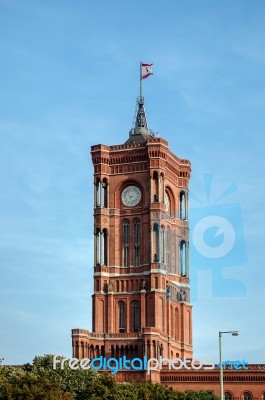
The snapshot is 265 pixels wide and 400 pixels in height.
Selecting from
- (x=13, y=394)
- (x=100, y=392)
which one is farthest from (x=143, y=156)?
(x=13, y=394)

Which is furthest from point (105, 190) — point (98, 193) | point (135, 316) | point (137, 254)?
point (135, 316)

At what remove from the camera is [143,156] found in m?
145

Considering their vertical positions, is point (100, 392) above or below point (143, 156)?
below

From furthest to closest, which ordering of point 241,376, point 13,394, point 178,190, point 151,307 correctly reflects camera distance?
point 178,190 < point 151,307 < point 241,376 < point 13,394

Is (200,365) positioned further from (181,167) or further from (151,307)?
(181,167)

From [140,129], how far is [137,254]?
64.7 feet

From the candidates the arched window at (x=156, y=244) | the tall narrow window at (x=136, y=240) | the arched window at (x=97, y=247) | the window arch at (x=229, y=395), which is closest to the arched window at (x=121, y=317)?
the tall narrow window at (x=136, y=240)

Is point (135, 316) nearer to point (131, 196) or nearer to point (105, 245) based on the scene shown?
point (105, 245)

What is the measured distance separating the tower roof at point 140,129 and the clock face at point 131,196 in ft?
23.5

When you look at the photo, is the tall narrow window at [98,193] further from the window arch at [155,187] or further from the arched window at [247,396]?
the arched window at [247,396]

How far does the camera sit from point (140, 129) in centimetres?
15262

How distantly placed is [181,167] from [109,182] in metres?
11.7

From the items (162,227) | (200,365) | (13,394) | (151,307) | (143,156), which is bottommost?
(13,394)

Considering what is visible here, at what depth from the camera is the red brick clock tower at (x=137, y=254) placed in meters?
139
